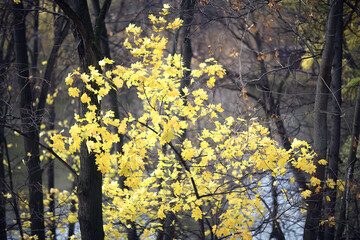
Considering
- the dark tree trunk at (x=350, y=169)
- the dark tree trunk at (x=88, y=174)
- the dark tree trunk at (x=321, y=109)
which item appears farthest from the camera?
the dark tree trunk at (x=321, y=109)

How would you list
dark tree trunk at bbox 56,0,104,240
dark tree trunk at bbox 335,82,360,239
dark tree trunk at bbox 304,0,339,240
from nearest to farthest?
dark tree trunk at bbox 56,0,104,240
dark tree trunk at bbox 335,82,360,239
dark tree trunk at bbox 304,0,339,240

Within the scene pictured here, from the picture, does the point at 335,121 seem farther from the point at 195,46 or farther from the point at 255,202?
the point at 195,46

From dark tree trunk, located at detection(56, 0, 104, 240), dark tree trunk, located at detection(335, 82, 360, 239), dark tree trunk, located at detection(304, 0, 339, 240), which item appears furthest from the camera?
dark tree trunk, located at detection(304, 0, 339, 240)

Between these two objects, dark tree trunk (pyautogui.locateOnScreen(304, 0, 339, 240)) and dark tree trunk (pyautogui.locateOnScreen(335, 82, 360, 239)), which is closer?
dark tree trunk (pyautogui.locateOnScreen(335, 82, 360, 239))

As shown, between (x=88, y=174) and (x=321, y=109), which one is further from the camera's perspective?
(x=321, y=109)

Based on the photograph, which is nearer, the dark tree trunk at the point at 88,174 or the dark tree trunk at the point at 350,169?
the dark tree trunk at the point at 88,174

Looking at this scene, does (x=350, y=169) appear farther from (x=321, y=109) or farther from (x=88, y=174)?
(x=88, y=174)

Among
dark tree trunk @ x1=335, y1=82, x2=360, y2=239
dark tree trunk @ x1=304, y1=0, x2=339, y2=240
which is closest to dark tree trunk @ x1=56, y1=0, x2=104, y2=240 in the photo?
dark tree trunk @ x1=304, y1=0, x2=339, y2=240

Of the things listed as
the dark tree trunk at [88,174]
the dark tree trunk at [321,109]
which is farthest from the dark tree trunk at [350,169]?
the dark tree trunk at [88,174]

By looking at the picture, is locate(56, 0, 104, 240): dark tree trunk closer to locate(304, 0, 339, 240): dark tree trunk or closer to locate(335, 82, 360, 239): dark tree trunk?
locate(304, 0, 339, 240): dark tree trunk

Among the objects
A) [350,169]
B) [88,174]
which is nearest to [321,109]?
[350,169]

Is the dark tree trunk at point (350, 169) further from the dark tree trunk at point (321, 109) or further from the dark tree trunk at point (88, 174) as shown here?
the dark tree trunk at point (88, 174)

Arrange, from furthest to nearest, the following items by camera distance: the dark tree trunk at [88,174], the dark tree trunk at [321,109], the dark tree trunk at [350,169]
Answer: the dark tree trunk at [321,109]
the dark tree trunk at [350,169]
the dark tree trunk at [88,174]

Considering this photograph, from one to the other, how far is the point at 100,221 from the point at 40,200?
131 inches
